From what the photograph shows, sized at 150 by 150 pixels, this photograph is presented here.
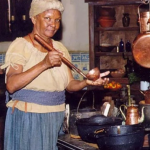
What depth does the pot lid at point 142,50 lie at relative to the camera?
92.7 inches

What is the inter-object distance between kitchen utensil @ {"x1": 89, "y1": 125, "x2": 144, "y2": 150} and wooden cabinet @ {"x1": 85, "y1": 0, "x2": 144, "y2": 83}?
3.06 metres

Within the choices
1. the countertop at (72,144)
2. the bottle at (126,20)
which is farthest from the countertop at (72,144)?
the bottle at (126,20)

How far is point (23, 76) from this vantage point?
7.64 feet

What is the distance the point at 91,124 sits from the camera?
226 centimetres

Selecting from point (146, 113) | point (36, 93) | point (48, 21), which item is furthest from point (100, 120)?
point (48, 21)

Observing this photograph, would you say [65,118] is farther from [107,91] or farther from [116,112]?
[107,91]

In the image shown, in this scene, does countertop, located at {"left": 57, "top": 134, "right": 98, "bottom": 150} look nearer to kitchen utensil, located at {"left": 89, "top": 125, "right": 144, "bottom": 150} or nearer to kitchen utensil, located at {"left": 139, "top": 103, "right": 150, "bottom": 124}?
kitchen utensil, located at {"left": 89, "top": 125, "right": 144, "bottom": 150}

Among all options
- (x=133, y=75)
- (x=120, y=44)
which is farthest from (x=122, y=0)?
(x=133, y=75)

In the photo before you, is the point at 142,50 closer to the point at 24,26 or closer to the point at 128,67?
the point at 128,67

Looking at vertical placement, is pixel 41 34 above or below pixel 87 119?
above

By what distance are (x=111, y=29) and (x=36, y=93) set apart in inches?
113

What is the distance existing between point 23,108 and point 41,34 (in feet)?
1.63

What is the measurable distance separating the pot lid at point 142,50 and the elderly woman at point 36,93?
0.25 meters

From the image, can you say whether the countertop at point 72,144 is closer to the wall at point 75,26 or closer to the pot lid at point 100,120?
the pot lid at point 100,120
